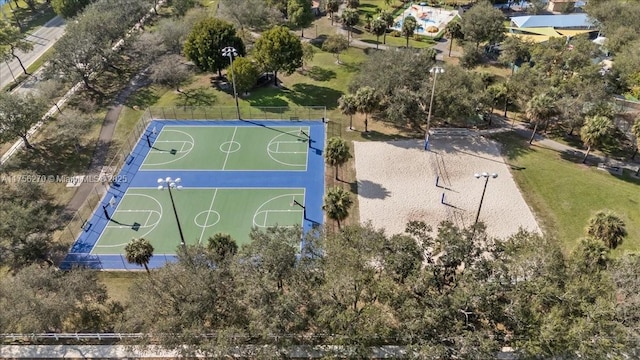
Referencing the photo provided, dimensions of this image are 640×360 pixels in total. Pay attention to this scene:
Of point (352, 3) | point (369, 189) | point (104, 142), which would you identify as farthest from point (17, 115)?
point (352, 3)

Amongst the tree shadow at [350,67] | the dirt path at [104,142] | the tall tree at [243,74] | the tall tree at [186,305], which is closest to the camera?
the tall tree at [186,305]

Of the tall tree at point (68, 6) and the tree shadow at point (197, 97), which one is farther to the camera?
the tall tree at point (68, 6)

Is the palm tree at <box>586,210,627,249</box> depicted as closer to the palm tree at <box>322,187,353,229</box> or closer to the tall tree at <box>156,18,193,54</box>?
the palm tree at <box>322,187,353,229</box>

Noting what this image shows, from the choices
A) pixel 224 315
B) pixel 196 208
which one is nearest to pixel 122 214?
pixel 196 208

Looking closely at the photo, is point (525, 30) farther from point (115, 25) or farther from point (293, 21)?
point (115, 25)

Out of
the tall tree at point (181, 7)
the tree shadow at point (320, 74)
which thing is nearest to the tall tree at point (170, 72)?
the tree shadow at point (320, 74)

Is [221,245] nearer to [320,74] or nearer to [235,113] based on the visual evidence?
[235,113]

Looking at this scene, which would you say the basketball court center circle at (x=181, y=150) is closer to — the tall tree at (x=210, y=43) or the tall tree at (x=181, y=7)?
the tall tree at (x=210, y=43)
